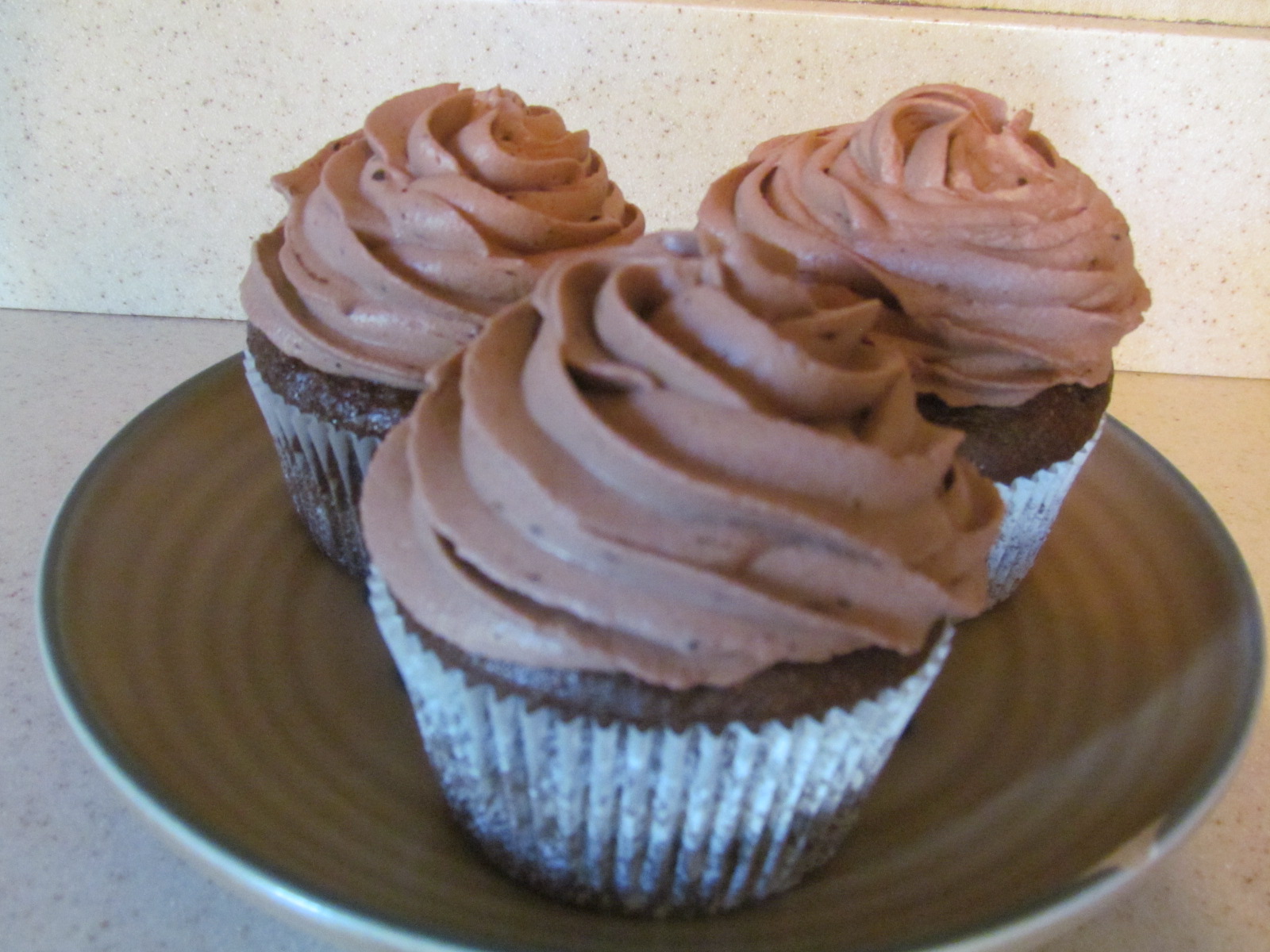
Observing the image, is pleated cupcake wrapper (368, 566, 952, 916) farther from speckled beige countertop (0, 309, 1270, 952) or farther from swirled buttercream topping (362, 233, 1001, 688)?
speckled beige countertop (0, 309, 1270, 952)

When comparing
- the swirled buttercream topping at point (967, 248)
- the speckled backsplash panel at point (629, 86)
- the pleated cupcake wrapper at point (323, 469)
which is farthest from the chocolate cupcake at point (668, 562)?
the speckled backsplash panel at point (629, 86)

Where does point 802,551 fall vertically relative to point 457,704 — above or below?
above

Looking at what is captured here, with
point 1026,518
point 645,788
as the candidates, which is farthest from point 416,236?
point 1026,518

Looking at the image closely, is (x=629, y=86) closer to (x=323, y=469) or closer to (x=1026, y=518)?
(x=323, y=469)

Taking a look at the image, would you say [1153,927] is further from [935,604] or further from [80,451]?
[80,451]

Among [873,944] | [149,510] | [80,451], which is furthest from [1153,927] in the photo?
[80,451]

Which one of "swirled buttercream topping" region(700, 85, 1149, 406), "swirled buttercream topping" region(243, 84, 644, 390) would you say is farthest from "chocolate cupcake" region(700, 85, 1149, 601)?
"swirled buttercream topping" region(243, 84, 644, 390)

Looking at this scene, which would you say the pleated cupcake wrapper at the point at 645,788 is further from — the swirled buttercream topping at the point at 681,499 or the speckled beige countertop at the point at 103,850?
the speckled beige countertop at the point at 103,850
